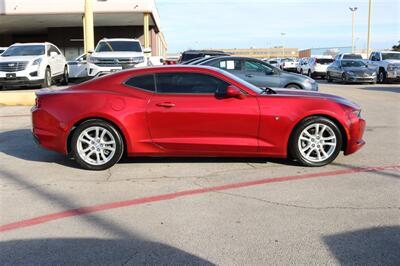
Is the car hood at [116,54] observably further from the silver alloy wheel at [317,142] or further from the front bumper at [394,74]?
the front bumper at [394,74]

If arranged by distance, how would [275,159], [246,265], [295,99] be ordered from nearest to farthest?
[246,265], [295,99], [275,159]

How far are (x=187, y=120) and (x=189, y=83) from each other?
21.9 inches

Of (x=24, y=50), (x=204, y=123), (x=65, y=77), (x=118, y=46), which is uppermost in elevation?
(x=118, y=46)

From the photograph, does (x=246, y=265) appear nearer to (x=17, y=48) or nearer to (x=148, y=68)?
(x=148, y=68)

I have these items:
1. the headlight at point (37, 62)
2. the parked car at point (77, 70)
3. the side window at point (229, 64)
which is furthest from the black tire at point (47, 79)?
the side window at point (229, 64)

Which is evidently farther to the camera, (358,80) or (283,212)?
(358,80)

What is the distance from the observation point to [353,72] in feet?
80.2

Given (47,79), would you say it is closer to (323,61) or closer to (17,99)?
(17,99)

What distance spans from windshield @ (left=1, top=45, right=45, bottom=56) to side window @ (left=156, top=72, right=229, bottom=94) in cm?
1320

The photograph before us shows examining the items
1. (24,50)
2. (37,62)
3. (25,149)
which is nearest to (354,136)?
(25,149)

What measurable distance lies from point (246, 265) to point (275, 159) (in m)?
3.50

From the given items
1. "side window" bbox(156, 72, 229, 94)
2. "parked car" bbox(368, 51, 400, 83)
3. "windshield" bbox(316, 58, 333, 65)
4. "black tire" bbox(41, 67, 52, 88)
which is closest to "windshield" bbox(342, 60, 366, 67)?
"parked car" bbox(368, 51, 400, 83)

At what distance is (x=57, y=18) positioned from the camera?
3581 cm

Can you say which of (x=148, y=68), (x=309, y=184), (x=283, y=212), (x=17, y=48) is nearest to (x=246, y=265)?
(x=283, y=212)
